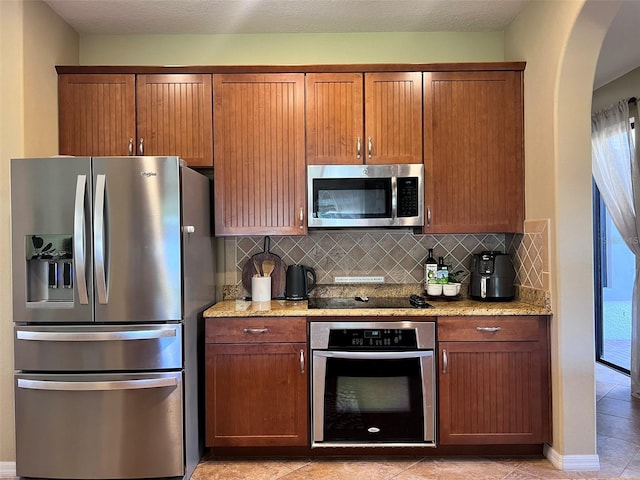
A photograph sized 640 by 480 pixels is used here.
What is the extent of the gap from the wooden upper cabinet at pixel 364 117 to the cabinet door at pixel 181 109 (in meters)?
0.65

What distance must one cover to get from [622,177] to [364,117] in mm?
2429

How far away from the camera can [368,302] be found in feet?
9.09

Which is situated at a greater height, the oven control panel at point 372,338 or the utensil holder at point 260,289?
the utensil holder at point 260,289

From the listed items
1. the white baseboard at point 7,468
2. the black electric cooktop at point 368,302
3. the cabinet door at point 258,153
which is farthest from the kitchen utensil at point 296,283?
the white baseboard at point 7,468

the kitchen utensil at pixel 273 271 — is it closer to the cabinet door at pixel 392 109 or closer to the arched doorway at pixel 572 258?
the cabinet door at pixel 392 109

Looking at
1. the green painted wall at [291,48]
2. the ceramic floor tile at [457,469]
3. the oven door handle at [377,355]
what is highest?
the green painted wall at [291,48]

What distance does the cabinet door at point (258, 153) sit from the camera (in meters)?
2.72

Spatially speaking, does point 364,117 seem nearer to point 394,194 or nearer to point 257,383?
point 394,194

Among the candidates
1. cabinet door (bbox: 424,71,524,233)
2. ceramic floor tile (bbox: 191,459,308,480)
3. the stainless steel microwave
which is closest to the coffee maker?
cabinet door (bbox: 424,71,524,233)

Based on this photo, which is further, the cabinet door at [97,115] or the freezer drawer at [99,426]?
the cabinet door at [97,115]

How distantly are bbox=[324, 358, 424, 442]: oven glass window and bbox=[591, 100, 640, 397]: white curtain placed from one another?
222 centimetres

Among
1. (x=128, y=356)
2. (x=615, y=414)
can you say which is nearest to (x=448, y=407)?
(x=615, y=414)

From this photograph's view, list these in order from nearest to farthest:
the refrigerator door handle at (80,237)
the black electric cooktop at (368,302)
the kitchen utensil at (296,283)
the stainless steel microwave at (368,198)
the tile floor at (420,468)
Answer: the refrigerator door handle at (80,237) → the tile floor at (420,468) → the black electric cooktop at (368,302) → the stainless steel microwave at (368,198) → the kitchen utensil at (296,283)

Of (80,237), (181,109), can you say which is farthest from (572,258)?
(80,237)
